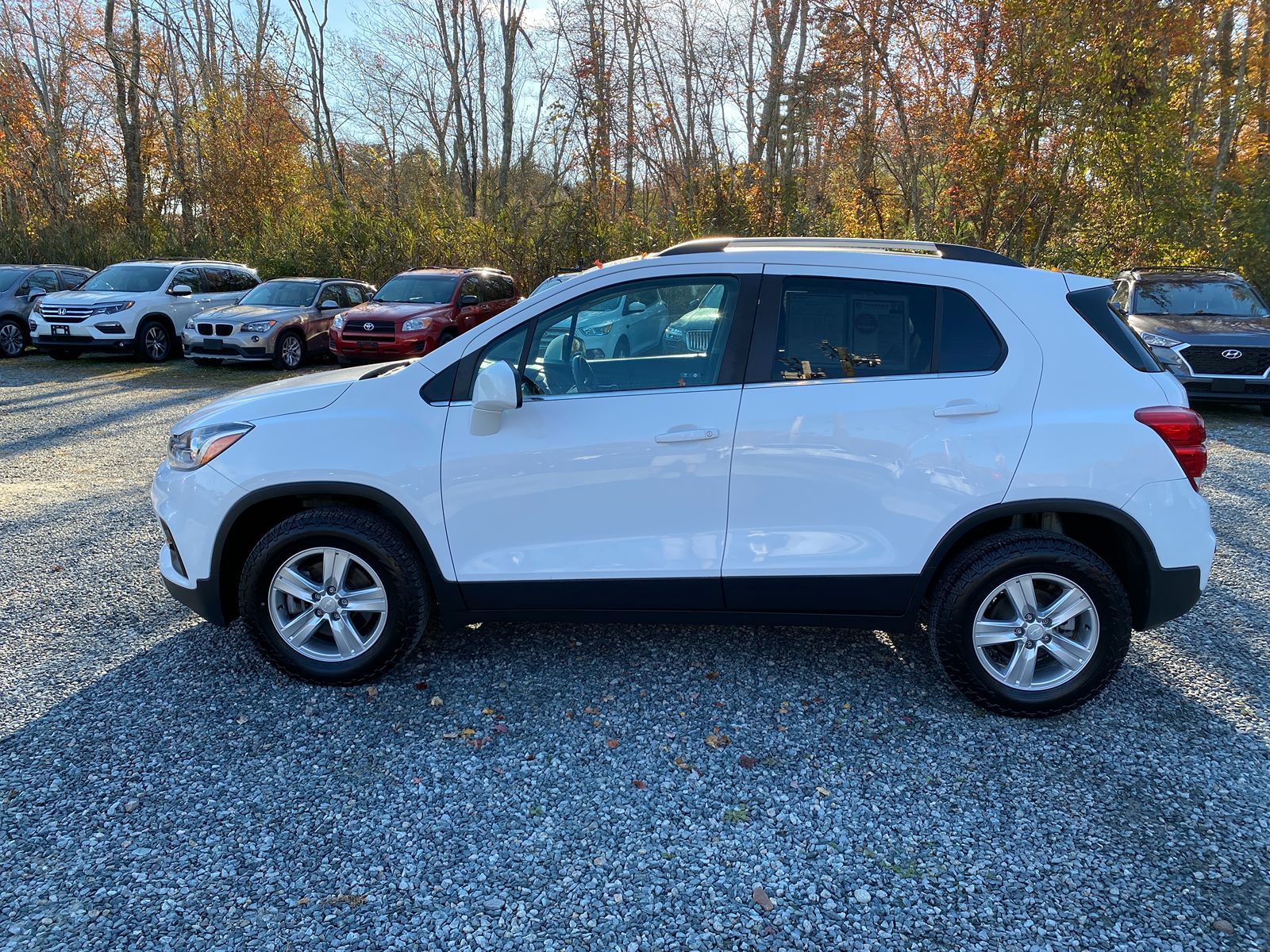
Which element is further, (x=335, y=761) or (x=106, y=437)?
(x=106, y=437)

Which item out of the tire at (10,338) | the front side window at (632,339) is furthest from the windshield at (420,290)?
the front side window at (632,339)

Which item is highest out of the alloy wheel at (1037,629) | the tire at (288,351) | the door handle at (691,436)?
the door handle at (691,436)

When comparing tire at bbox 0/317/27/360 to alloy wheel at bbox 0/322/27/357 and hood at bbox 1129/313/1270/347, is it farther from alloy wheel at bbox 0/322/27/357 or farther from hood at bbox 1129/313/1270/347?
hood at bbox 1129/313/1270/347

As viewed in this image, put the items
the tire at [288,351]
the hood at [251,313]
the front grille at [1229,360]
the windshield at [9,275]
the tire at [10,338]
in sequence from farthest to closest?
1. the windshield at [9,275]
2. the tire at [10,338]
3. the tire at [288,351]
4. the hood at [251,313]
5. the front grille at [1229,360]

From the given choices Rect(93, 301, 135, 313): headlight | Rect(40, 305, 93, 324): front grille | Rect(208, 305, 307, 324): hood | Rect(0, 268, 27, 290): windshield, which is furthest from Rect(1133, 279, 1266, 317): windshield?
Rect(0, 268, 27, 290): windshield

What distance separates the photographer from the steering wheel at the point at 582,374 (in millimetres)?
3576

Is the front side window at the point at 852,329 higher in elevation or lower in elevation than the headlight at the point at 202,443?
higher

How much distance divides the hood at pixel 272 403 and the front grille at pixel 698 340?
151 cm

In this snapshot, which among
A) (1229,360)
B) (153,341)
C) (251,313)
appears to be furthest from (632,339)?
(153,341)

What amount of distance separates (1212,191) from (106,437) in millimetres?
18237

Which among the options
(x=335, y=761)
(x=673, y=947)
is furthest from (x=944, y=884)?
(x=335, y=761)

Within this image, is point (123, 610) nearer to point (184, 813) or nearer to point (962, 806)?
point (184, 813)

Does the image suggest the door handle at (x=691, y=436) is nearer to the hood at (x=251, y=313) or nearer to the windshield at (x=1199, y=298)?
the windshield at (x=1199, y=298)

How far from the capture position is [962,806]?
9.76 ft
